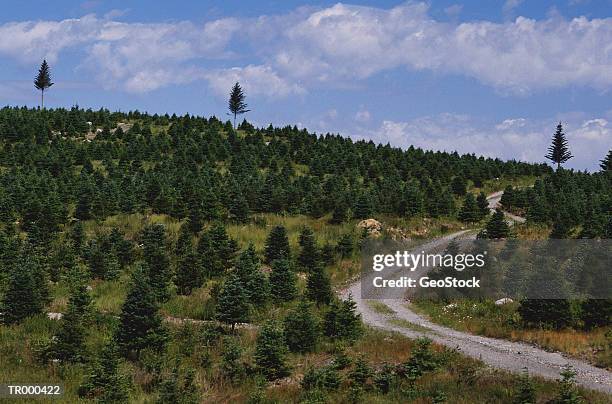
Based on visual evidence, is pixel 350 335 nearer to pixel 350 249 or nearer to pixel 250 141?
pixel 350 249

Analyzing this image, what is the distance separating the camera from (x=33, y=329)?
20.9 meters

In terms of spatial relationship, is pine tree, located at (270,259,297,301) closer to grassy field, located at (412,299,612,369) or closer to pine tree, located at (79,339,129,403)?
grassy field, located at (412,299,612,369)

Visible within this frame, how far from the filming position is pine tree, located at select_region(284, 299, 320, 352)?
19.6 meters

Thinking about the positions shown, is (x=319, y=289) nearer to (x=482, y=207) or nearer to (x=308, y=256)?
(x=308, y=256)

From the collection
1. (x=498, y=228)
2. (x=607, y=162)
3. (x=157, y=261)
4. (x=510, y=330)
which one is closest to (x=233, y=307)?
(x=157, y=261)

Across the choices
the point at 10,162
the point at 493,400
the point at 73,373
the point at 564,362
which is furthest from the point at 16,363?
the point at 10,162

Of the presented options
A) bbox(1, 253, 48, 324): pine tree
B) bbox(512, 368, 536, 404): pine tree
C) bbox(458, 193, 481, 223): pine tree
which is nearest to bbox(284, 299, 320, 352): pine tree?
bbox(512, 368, 536, 404): pine tree

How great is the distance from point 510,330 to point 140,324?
15532mm

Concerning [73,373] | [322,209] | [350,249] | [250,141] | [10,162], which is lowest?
[73,373]

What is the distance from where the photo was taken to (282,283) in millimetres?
26625

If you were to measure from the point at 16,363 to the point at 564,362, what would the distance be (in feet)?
64.8

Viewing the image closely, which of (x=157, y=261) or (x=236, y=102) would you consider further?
(x=236, y=102)
